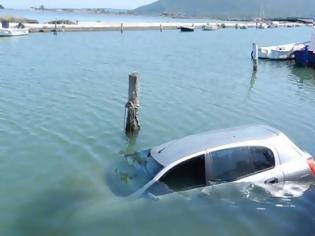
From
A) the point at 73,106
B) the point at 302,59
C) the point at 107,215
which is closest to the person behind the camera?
the point at 107,215

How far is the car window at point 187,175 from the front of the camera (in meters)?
9.35

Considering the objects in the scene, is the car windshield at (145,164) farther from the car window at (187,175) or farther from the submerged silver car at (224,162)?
the car window at (187,175)

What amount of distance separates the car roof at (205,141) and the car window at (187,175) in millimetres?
167

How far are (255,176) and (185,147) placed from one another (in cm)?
156

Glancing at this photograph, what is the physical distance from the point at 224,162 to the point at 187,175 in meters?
0.81

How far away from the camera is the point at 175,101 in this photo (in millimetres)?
21703

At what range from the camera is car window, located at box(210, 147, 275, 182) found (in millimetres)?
9508

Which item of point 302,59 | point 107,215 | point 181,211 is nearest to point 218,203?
point 181,211

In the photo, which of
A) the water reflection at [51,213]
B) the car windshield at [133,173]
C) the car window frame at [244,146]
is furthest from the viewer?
the car windshield at [133,173]

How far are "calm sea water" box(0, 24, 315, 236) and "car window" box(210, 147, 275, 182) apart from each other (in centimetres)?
28

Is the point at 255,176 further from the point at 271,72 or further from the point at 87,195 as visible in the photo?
the point at 271,72

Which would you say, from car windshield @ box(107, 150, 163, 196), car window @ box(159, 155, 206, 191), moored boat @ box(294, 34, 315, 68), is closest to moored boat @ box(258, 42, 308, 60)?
moored boat @ box(294, 34, 315, 68)

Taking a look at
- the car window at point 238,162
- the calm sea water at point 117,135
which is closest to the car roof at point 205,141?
the car window at point 238,162

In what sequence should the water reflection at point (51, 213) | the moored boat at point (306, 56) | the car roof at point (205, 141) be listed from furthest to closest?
the moored boat at point (306, 56), the car roof at point (205, 141), the water reflection at point (51, 213)
